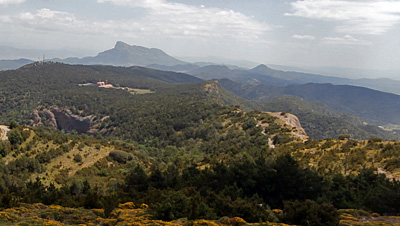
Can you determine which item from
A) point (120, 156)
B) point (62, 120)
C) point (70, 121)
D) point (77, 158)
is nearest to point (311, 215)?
point (77, 158)

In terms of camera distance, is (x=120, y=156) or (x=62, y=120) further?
(x=62, y=120)

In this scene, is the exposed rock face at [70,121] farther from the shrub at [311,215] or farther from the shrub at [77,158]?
the shrub at [311,215]

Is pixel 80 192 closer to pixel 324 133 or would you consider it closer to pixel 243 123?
pixel 243 123

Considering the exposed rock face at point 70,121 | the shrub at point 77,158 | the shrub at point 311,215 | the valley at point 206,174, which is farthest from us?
the exposed rock face at point 70,121

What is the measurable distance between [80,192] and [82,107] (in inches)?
5604

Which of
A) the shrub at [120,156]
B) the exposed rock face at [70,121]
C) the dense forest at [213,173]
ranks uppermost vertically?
the dense forest at [213,173]

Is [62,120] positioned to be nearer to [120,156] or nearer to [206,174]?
[120,156]

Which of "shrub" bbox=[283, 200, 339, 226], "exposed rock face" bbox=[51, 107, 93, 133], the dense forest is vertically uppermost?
"shrub" bbox=[283, 200, 339, 226]

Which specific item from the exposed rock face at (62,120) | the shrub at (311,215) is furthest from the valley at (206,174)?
the exposed rock face at (62,120)

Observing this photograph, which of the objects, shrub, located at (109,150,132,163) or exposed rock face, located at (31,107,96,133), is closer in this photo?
shrub, located at (109,150,132,163)

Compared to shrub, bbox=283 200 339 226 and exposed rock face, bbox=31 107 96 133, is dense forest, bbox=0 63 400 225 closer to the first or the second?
shrub, bbox=283 200 339 226

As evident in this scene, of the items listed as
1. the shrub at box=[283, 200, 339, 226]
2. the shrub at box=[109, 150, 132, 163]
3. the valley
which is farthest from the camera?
the shrub at box=[109, 150, 132, 163]

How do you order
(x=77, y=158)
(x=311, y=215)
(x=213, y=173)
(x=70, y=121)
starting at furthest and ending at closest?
(x=70, y=121), (x=77, y=158), (x=213, y=173), (x=311, y=215)

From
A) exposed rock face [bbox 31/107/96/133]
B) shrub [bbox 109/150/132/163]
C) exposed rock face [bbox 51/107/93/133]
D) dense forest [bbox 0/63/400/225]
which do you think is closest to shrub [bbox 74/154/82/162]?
dense forest [bbox 0/63/400/225]
